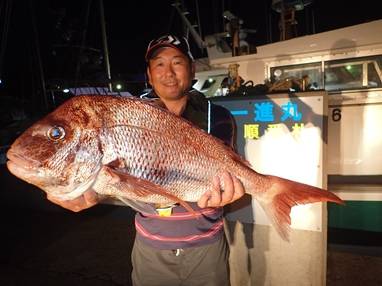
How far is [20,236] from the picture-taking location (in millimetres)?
5727

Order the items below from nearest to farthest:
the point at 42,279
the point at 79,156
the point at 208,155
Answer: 1. the point at 79,156
2. the point at 208,155
3. the point at 42,279

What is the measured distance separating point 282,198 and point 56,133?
4.82 feet

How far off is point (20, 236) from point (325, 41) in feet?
20.5

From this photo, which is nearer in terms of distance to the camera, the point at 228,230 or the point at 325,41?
the point at 228,230

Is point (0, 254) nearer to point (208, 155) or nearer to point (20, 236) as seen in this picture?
point (20, 236)

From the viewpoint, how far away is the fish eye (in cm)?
176

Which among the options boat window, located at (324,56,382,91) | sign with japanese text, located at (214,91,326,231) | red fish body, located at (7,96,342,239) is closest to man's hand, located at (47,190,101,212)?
red fish body, located at (7,96,342,239)

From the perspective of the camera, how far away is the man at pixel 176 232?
2.26 m

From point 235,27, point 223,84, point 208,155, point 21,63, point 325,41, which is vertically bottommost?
point 208,155

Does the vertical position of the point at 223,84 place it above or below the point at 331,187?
above

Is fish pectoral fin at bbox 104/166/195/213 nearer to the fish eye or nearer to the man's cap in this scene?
the fish eye

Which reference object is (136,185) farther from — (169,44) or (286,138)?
(286,138)

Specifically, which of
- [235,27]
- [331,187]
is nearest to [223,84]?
[235,27]

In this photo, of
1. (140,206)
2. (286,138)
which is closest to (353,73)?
(286,138)
